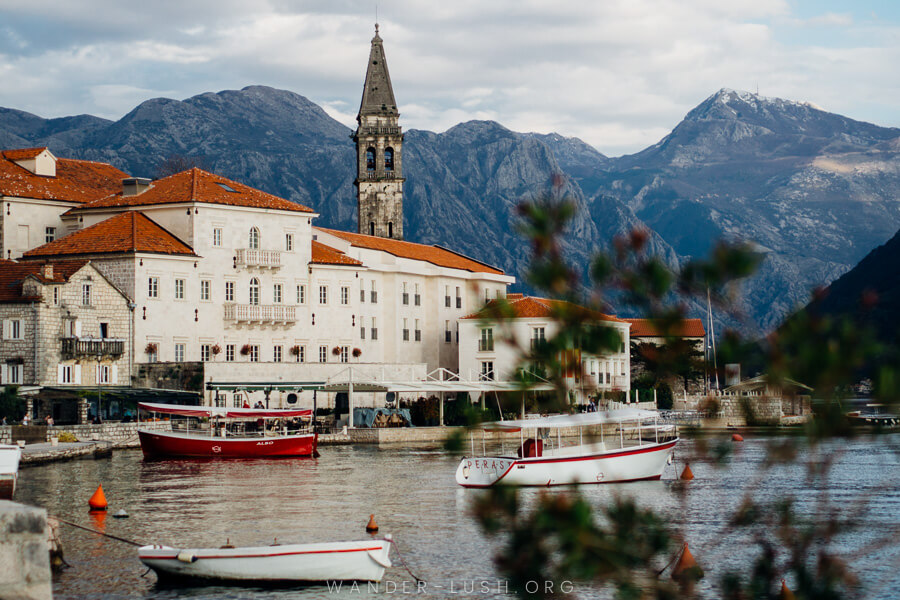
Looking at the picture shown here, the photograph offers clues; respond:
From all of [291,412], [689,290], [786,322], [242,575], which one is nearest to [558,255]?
[689,290]

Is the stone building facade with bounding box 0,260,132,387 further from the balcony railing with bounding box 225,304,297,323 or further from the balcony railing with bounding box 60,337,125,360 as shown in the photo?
the balcony railing with bounding box 225,304,297,323

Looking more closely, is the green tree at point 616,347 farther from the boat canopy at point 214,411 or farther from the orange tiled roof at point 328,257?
the orange tiled roof at point 328,257

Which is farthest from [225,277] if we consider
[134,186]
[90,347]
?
[90,347]

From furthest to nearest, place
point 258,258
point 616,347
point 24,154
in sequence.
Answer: point 24,154
point 258,258
point 616,347

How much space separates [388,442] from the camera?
7156 centimetres

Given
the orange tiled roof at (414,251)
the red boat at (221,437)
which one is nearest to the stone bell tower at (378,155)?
the orange tiled roof at (414,251)

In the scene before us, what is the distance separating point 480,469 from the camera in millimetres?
44594

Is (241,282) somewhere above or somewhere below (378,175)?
below

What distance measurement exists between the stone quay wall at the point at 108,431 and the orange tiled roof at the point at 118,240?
475 inches

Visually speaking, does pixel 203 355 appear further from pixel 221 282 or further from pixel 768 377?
pixel 768 377

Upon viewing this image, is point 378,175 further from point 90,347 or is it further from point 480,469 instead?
point 480,469

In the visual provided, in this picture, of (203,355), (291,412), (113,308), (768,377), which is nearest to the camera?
(768,377)

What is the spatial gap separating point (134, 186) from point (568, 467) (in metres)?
48.2

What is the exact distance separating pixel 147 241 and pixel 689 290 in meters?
67.3
